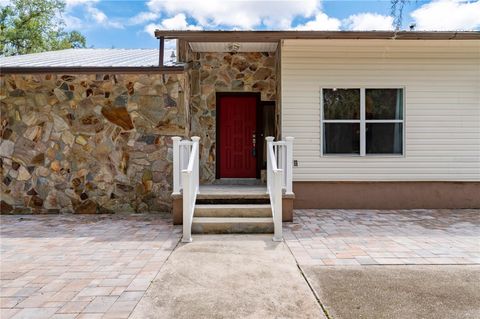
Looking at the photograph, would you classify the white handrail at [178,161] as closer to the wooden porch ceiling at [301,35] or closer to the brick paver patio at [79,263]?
the brick paver patio at [79,263]

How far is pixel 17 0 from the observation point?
2042cm

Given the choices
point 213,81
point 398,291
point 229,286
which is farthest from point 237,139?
point 398,291

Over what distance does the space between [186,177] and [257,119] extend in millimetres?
3583

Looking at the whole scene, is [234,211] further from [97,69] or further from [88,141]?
[97,69]

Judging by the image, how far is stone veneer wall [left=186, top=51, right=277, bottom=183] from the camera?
794 cm

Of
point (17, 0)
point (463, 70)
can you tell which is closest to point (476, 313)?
point (463, 70)

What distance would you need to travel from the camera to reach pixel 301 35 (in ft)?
21.1

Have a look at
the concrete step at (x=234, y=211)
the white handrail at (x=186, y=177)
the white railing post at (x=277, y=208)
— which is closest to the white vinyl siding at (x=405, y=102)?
the concrete step at (x=234, y=211)

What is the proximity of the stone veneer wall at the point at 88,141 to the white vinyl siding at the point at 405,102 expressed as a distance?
2555 mm

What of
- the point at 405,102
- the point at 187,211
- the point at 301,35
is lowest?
the point at 187,211

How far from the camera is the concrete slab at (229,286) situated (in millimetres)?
2754

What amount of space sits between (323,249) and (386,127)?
4.01m

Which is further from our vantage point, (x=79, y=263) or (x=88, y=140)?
(x=88, y=140)

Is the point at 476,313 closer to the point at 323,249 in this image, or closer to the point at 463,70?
the point at 323,249
